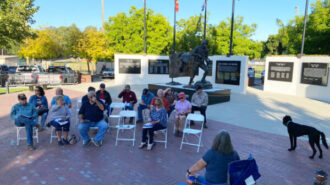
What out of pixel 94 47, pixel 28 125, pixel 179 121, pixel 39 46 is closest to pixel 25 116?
pixel 28 125

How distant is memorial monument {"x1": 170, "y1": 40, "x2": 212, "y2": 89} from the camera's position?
1161 cm

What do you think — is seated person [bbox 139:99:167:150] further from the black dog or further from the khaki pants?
the black dog

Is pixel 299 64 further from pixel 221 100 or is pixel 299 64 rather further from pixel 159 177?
pixel 159 177

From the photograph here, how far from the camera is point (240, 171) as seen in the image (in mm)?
2896

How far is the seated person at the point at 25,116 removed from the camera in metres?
5.73

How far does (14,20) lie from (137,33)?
12.2 meters

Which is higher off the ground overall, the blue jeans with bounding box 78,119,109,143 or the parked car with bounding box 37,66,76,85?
the parked car with bounding box 37,66,76,85

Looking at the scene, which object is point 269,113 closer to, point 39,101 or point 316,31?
point 39,101

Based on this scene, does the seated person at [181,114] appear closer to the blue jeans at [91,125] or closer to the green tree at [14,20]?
the blue jeans at [91,125]

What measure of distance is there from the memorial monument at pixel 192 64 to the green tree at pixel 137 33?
39.8 ft

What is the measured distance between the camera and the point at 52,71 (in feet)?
76.2

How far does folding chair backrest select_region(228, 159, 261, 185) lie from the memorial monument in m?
8.98

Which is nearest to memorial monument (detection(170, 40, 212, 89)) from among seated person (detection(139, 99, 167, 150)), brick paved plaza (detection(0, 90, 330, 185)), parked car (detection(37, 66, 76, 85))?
brick paved plaza (detection(0, 90, 330, 185))

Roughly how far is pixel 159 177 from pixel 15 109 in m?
4.03
